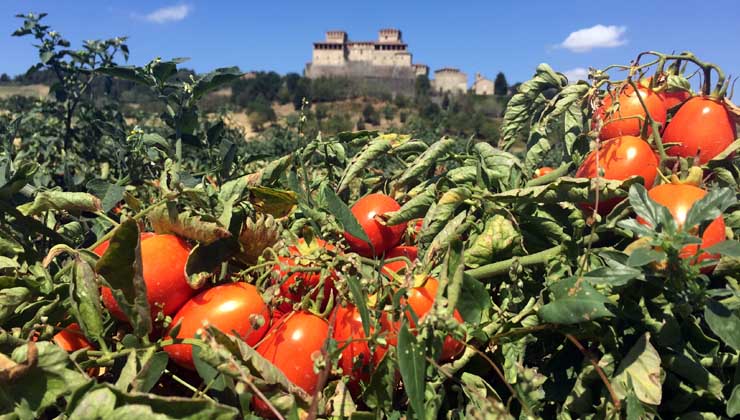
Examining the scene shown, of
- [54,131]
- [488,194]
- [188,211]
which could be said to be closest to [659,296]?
[488,194]

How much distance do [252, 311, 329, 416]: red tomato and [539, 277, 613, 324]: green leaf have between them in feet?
1.24

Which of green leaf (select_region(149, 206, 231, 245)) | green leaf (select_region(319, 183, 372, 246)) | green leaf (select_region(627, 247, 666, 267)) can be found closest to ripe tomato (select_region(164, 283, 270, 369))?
green leaf (select_region(149, 206, 231, 245))

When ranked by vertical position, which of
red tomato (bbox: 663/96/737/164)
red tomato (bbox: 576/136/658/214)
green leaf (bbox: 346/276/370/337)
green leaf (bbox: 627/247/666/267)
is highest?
red tomato (bbox: 663/96/737/164)

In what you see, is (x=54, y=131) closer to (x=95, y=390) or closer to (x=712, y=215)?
(x=95, y=390)

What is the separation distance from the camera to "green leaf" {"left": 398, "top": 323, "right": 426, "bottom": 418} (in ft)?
2.61

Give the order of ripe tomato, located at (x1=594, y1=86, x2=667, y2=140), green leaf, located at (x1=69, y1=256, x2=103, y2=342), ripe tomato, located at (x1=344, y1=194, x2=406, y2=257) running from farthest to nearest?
ripe tomato, located at (x1=594, y1=86, x2=667, y2=140) → ripe tomato, located at (x1=344, y1=194, x2=406, y2=257) → green leaf, located at (x1=69, y1=256, x2=103, y2=342)

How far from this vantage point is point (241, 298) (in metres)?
1.04

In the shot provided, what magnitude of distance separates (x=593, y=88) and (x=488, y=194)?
0.44 meters

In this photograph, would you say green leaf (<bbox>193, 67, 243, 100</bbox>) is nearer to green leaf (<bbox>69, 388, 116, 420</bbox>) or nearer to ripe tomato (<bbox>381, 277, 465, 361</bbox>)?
ripe tomato (<bbox>381, 277, 465, 361</bbox>)

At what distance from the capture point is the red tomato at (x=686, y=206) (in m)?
1.05

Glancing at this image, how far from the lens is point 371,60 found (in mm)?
73250

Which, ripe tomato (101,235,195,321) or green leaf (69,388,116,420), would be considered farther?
ripe tomato (101,235,195,321)

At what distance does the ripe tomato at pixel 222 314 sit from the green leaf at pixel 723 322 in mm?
712

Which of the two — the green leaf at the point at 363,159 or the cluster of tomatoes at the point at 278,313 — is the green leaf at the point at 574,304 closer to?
the cluster of tomatoes at the point at 278,313
